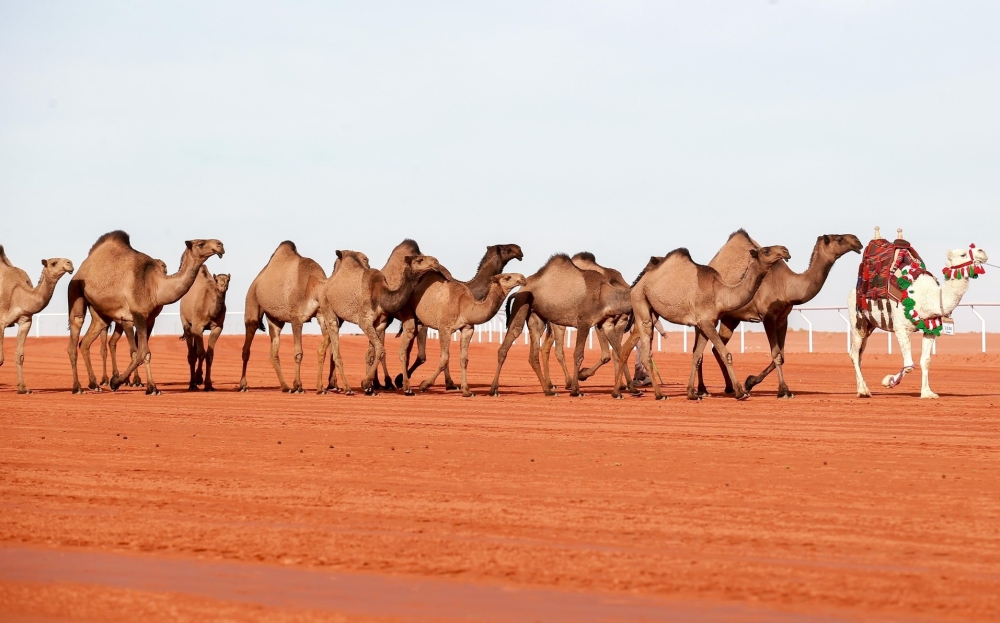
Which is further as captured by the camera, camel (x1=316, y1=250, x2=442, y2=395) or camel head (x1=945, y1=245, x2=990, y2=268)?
camel (x1=316, y1=250, x2=442, y2=395)

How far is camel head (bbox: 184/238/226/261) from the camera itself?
74.1 ft

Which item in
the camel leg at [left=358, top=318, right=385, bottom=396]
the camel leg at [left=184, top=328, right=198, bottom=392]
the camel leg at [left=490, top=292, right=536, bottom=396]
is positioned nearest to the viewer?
the camel leg at [left=358, top=318, right=385, bottom=396]

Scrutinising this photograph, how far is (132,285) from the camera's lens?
22547mm

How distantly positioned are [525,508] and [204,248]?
15790mm

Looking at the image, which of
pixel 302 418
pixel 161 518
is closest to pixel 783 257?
pixel 302 418

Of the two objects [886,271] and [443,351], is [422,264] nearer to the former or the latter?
[443,351]

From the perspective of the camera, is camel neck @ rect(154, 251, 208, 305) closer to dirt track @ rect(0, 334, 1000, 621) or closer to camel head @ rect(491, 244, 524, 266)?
camel head @ rect(491, 244, 524, 266)

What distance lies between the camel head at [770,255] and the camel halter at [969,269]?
2503 millimetres

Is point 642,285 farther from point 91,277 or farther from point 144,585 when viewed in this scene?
point 144,585

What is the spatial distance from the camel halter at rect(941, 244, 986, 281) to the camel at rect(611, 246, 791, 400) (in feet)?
8.42

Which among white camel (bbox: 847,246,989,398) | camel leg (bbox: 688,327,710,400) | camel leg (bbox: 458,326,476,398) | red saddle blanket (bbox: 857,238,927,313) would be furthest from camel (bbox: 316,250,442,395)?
white camel (bbox: 847,246,989,398)

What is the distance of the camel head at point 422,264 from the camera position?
886 inches

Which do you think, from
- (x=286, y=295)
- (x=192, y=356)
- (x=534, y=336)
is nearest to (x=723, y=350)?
(x=534, y=336)

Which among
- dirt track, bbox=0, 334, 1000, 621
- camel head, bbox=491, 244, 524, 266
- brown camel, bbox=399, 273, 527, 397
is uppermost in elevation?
camel head, bbox=491, 244, 524, 266
